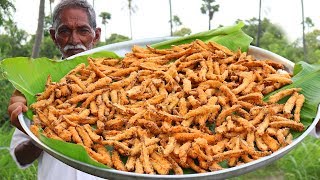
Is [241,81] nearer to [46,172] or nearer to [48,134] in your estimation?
[48,134]

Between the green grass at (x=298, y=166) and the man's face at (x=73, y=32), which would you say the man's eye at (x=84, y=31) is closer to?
the man's face at (x=73, y=32)

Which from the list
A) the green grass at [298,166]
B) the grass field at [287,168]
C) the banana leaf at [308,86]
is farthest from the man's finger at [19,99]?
the green grass at [298,166]

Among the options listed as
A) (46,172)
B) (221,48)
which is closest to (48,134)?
(46,172)

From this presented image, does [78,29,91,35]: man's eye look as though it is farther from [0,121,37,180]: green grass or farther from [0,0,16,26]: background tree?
[0,0,16,26]: background tree

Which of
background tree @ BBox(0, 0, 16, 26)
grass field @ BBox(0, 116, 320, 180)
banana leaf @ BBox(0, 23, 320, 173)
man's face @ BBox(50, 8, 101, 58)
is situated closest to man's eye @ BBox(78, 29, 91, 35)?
man's face @ BBox(50, 8, 101, 58)

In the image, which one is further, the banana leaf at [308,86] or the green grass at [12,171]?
the green grass at [12,171]
